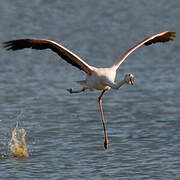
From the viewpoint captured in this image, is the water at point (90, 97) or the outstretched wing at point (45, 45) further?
the outstretched wing at point (45, 45)

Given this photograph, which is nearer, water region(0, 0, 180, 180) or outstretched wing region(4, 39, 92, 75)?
water region(0, 0, 180, 180)

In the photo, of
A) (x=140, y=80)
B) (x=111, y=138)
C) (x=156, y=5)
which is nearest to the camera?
(x=111, y=138)

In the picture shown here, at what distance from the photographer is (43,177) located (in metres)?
10.9

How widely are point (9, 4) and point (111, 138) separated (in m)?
19.7

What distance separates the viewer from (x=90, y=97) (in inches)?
727

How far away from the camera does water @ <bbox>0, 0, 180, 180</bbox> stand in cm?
1169

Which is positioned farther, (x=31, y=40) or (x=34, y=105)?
(x=34, y=105)

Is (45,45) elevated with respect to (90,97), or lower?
elevated

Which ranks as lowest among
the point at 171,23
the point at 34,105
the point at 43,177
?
the point at 43,177

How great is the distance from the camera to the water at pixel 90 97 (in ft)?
38.3

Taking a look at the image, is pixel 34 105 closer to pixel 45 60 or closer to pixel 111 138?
pixel 111 138

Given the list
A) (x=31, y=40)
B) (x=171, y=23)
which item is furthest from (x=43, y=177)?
(x=171, y=23)

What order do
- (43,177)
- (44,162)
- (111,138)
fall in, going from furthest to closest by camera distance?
1. (111,138)
2. (44,162)
3. (43,177)

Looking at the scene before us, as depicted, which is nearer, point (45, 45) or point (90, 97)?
point (45, 45)
